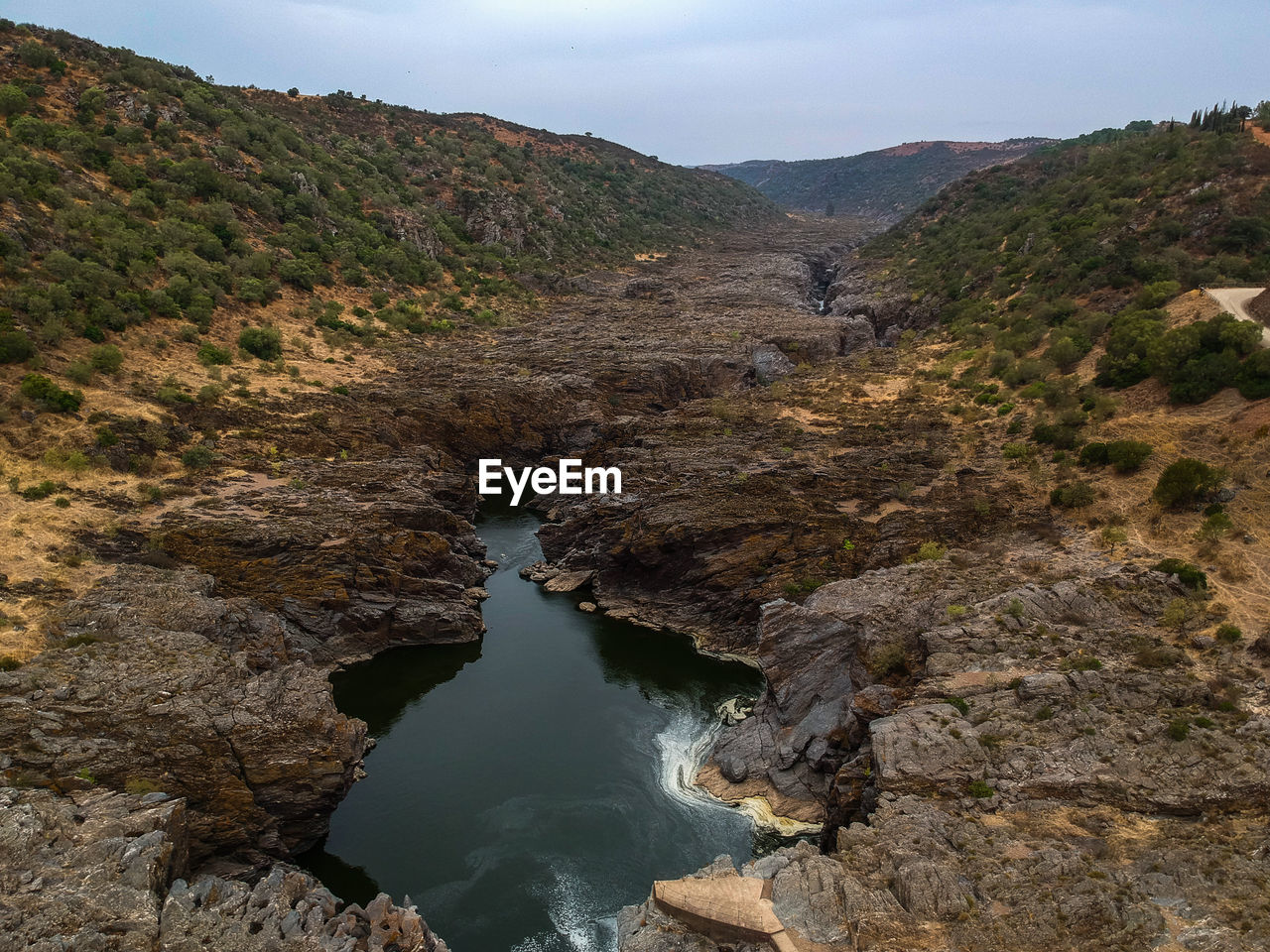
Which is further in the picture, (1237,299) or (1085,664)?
(1237,299)

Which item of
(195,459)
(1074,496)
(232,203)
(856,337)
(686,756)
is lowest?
(686,756)

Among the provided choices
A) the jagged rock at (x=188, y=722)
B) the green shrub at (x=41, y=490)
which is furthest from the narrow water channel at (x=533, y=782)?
the green shrub at (x=41, y=490)

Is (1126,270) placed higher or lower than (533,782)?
higher

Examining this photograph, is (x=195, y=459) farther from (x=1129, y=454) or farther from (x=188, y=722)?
(x=1129, y=454)

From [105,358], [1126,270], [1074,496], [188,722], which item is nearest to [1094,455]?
[1074,496]

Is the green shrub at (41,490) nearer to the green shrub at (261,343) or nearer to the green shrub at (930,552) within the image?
the green shrub at (261,343)

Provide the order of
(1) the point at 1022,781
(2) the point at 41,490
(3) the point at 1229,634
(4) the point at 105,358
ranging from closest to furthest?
1. (1) the point at 1022,781
2. (3) the point at 1229,634
3. (2) the point at 41,490
4. (4) the point at 105,358

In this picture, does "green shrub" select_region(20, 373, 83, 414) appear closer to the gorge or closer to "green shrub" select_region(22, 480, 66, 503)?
the gorge
